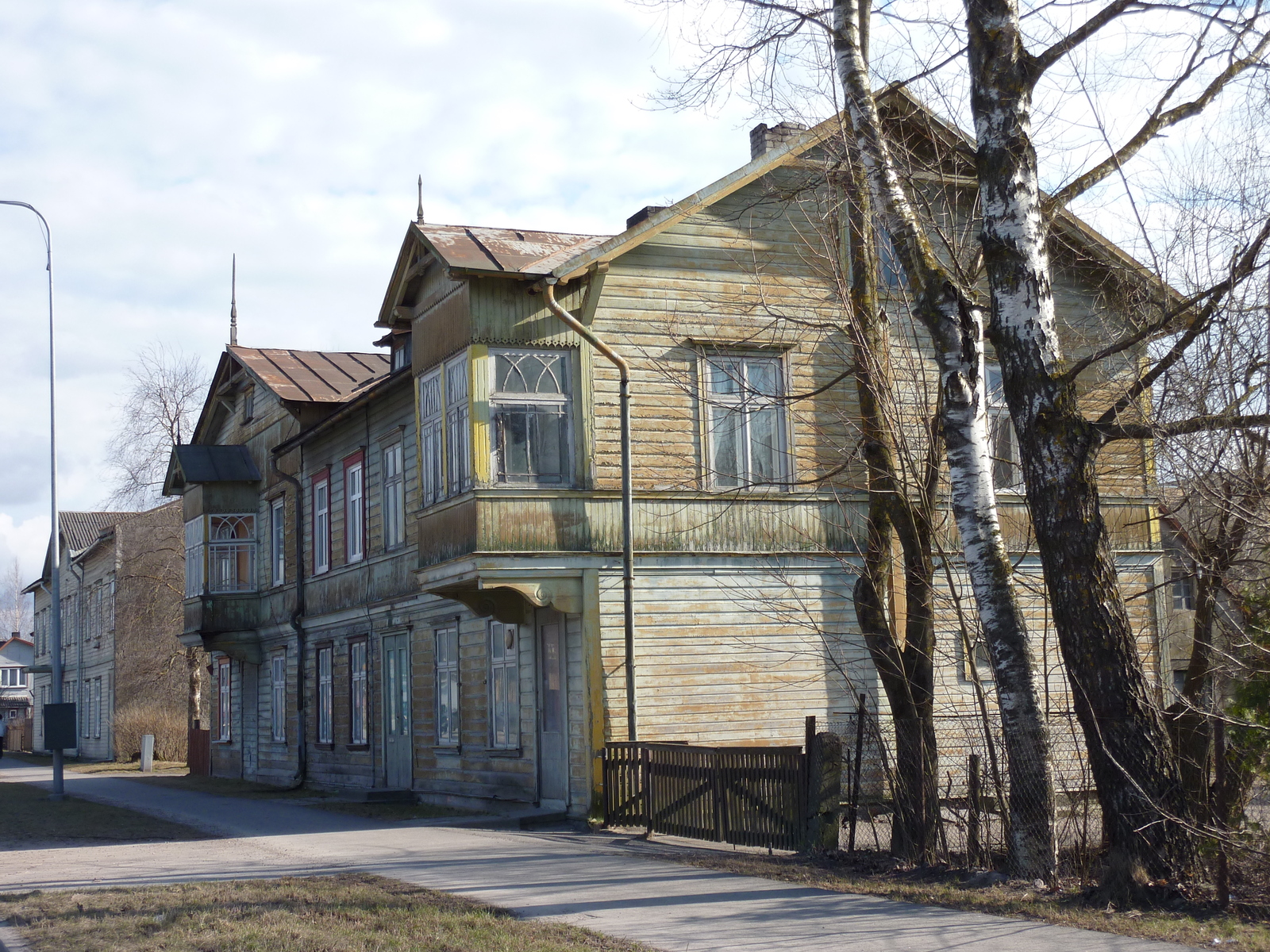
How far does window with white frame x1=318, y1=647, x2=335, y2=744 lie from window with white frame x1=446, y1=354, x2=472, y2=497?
34.9 feet

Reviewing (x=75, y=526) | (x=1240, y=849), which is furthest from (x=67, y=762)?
(x=1240, y=849)

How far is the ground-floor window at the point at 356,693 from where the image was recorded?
26281 millimetres

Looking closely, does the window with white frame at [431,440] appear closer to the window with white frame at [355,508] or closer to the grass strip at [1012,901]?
the window with white frame at [355,508]

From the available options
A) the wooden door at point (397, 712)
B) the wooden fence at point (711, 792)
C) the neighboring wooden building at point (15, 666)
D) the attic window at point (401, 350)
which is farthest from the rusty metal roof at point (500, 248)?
the neighboring wooden building at point (15, 666)

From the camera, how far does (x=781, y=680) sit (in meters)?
19.0

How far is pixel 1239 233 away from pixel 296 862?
34.9ft

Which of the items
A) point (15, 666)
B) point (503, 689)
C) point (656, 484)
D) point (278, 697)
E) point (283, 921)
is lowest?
point (283, 921)

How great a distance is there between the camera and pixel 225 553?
3291cm

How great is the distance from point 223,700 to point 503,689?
59.8 ft

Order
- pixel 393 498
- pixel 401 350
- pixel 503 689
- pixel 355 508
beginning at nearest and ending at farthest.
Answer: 1. pixel 503 689
2. pixel 393 498
3. pixel 401 350
4. pixel 355 508

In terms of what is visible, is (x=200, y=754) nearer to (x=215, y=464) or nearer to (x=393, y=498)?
(x=215, y=464)

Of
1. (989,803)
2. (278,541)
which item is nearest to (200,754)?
(278,541)

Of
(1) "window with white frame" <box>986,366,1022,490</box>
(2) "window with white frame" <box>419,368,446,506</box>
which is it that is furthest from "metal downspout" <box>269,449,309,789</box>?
(1) "window with white frame" <box>986,366,1022,490</box>

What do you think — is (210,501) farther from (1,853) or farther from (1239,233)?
(1239,233)
